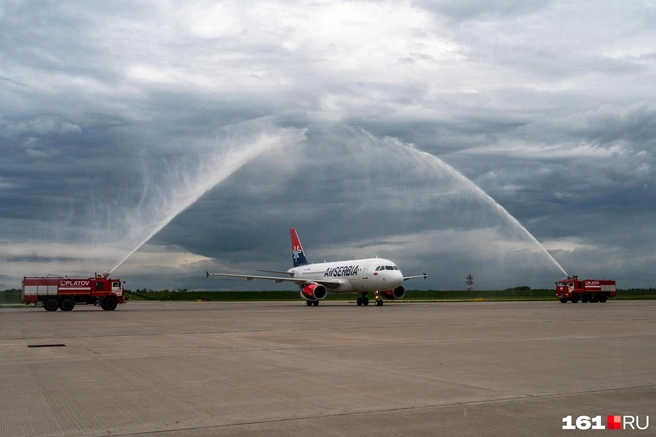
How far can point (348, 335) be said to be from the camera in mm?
23672

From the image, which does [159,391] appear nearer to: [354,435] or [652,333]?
[354,435]

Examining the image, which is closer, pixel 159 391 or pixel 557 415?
pixel 557 415

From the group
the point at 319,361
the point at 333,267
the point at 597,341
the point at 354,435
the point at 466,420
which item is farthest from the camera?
the point at 333,267

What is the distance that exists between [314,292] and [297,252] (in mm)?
19963

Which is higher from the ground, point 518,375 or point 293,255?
point 293,255

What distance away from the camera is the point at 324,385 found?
1197cm

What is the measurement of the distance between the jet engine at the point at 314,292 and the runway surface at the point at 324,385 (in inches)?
1429

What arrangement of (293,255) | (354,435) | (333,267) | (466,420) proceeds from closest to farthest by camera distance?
(354,435) → (466,420) → (333,267) → (293,255)

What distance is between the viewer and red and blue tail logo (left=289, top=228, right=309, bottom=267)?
7707 centimetres

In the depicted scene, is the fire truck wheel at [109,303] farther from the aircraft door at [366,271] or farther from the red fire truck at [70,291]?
the aircraft door at [366,271]

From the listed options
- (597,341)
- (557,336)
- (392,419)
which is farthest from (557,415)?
(557,336)

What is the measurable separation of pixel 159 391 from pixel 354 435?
4768 millimetres

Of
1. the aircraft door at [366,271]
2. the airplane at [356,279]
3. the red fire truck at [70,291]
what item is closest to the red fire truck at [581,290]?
the airplane at [356,279]

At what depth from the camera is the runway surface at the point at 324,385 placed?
8.75 m
